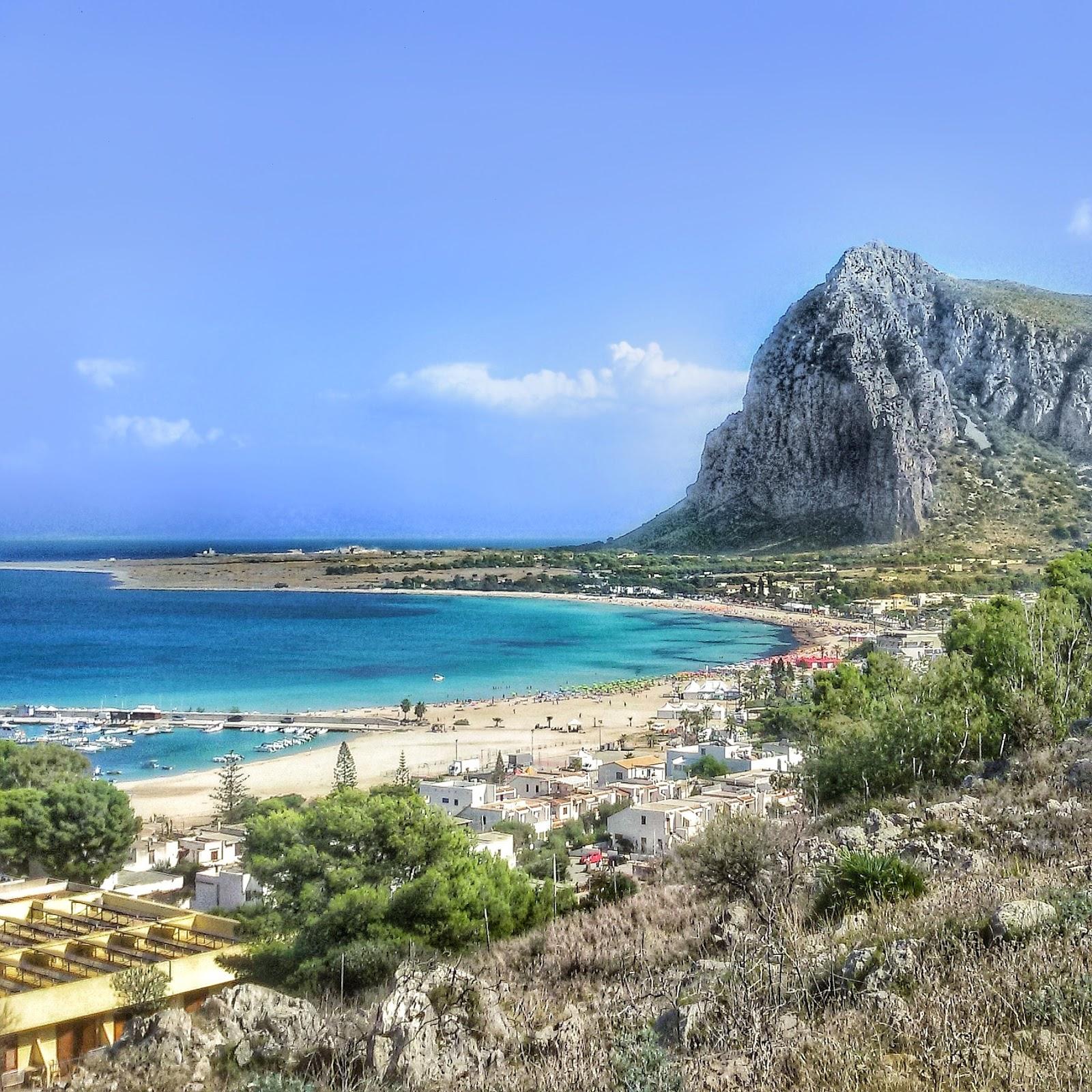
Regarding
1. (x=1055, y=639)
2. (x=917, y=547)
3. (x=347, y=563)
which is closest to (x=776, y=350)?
(x=917, y=547)

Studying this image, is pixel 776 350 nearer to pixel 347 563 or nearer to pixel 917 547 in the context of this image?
pixel 917 547

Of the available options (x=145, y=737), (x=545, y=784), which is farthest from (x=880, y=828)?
(x=145, y=737)

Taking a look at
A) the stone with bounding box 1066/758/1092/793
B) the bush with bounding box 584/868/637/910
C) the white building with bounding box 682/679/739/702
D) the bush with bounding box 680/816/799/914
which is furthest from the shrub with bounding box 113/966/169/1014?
the white building with bounding box 682/679/739/702

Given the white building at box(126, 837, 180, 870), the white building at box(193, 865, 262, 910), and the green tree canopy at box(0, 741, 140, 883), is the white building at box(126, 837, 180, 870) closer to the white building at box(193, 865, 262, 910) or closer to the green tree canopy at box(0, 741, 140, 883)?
the green tree canopy at box(0, 741, 140, 883)

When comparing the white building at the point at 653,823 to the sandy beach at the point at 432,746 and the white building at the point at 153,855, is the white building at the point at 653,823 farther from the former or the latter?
the sandy beach at the point at 432,746

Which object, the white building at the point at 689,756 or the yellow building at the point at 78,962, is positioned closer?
the yellow building at the point at 78,962

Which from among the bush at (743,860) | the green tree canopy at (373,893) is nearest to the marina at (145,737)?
the green tree canopy at (373,893)

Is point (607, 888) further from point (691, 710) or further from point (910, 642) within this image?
point (910, 642)
